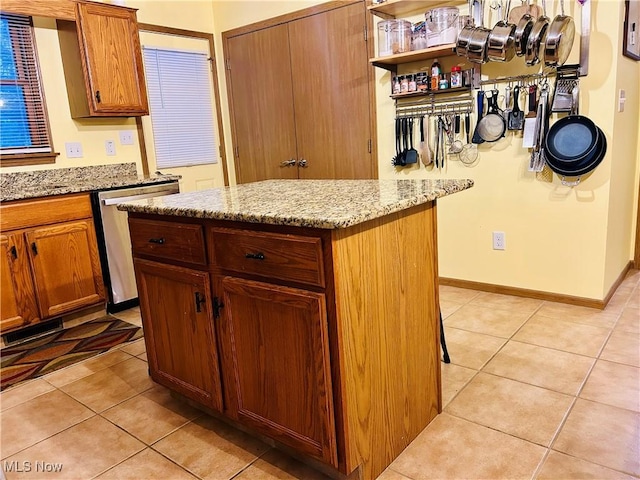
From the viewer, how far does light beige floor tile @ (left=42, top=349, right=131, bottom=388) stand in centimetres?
245

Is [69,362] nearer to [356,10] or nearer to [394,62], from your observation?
[394,62]

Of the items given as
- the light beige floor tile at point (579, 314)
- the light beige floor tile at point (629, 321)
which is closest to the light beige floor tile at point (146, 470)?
the light beige floor tile at point (579, 314)

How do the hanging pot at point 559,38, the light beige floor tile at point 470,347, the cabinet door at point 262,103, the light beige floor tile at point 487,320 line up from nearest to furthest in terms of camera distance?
the light beige floor tile at point 470,347 → the hanging pot at point 559,38 → the light beige floor tile at point 487,320 → the cabinet door at point 262,103

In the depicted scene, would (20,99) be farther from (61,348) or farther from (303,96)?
(303,96)

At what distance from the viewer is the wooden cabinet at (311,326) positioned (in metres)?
1.43

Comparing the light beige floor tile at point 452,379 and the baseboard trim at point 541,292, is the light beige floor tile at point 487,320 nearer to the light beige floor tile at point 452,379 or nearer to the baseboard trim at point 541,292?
the baseboard trim at point 541,292

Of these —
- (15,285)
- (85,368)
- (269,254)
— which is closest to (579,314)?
(269,254)

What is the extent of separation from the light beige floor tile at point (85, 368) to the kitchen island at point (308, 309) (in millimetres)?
767

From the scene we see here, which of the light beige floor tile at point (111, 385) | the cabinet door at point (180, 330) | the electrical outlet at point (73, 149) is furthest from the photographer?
the electrical outlet at point (73, 149)

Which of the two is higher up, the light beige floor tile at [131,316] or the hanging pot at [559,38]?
the hanging pot at [559,38]

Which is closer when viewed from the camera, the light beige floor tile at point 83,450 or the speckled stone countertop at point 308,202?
the speckled stone countertop at point 308,202

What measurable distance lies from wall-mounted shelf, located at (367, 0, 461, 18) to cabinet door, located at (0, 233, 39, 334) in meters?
2.61

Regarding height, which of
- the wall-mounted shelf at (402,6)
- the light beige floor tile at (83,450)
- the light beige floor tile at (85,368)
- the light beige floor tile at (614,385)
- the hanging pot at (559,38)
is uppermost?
the wall-mounted shelf at (402,6)

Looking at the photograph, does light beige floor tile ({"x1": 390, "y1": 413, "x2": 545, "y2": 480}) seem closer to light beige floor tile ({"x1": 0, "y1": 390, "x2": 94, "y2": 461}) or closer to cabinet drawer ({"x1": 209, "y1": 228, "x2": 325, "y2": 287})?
cabinet drawer ({"x1": 209, "y1": 228, "x2": 325, "y2": 287})
